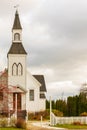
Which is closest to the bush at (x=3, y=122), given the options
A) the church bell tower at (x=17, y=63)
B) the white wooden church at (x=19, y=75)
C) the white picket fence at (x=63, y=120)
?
the white picket fence at (x=63, y=120)

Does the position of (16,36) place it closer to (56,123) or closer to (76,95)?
(76,95)

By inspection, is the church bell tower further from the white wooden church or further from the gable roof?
the gable roof

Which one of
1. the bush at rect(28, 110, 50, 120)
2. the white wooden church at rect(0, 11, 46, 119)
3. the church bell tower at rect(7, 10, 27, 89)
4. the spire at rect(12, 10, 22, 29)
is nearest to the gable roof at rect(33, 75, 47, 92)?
the white wooden church at rect(0, 11, 46, 119)

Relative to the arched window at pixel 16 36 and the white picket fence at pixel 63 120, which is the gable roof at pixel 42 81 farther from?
the white picket fence at pixel 63 120

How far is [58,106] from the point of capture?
68062 mm

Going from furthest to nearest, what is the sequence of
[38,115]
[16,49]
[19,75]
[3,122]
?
1. [19,75]
2. [16,49]
3. [38,115]
4. [3,122]

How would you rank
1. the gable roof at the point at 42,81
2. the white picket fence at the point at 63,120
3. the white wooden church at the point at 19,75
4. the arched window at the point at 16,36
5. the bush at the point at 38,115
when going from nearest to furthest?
the white picket fence at the point at 63,120 → the bush at the point at 38,115 → the white wooden church at the point at 19,75 → the arched window at the point at 16,36 → the gable roof at the point at 42,81

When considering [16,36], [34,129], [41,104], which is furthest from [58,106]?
[34,129]

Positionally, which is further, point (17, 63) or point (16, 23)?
point (16, 23)

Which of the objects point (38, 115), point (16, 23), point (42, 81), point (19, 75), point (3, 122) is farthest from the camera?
point (42, 81)

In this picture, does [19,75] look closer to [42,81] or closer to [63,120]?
[42,81]

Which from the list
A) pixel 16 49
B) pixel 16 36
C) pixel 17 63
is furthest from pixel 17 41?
pixel 17 63

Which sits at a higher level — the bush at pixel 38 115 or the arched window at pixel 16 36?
the arched window at pixel 16 36

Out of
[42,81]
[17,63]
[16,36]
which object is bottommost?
[42,81]
